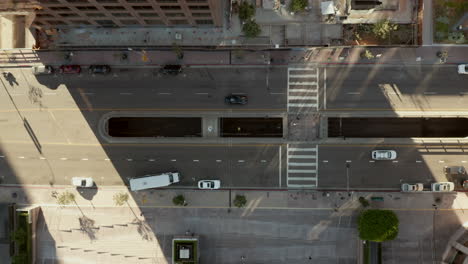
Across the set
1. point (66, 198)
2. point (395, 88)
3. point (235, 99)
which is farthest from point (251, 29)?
point (66, 198)

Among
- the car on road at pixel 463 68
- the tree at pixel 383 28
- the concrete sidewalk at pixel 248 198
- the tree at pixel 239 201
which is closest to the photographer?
the tree at pixel 383 28

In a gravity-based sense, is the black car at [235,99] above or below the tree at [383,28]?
below

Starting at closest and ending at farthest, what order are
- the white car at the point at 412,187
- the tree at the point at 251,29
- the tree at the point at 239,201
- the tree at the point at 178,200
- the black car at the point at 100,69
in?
the tree at the point at 251,29 → the white car at the point at 412,187 → the tree at the point at 178,200 → the tree at the point at 239,201 → the black car at the point at 100,69

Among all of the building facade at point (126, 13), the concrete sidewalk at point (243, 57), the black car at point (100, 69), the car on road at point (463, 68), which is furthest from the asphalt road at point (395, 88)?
the black car at point (100, 69)

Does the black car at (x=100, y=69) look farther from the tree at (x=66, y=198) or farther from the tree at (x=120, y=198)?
the tree at (x=66, y=198)

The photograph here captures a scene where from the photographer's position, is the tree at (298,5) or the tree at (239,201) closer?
the tree at (298,5)

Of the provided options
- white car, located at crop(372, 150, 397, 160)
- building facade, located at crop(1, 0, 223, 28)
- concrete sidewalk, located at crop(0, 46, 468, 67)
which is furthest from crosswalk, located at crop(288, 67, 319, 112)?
building facade, located at crop(1, 0, 223, 28)

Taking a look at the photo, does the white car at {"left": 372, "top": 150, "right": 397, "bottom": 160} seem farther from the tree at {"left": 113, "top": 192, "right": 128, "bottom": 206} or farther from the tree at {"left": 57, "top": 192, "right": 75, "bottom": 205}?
the tree at {"left": 57, "top": 192, "right": 75, "bottom": 205}

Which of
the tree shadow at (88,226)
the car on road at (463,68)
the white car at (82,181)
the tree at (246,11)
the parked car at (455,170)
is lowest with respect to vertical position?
the tree shadow at (88,226)
